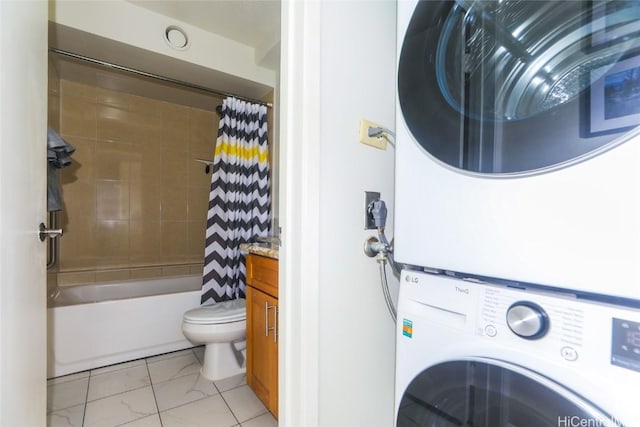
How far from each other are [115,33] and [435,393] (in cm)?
229

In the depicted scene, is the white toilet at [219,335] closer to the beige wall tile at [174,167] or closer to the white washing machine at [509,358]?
the white washing machine at [509,358]

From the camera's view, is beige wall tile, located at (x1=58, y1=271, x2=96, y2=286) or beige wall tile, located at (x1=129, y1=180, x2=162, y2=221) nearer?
beige wall tile, located at (x1=58, y1=271, x2=96, y2=286)

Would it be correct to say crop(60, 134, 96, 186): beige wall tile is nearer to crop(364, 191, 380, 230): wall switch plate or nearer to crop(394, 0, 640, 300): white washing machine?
crop(364, 191, 380, 230): wall switch plate

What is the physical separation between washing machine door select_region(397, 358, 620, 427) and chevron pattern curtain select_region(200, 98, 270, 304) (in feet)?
5.24

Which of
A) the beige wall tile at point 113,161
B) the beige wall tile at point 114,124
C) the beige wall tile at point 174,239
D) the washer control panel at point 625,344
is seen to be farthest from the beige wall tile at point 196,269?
the washer control panel at point 625,344

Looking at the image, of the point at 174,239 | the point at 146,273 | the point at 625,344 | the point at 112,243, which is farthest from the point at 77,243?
the point at 625,344

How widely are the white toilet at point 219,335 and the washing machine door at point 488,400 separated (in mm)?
1187

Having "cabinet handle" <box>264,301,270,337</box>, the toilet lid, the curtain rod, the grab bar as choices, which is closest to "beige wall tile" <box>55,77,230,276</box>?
the grab bar

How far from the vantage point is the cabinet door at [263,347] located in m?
1.29

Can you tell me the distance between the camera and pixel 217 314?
165 centimetres

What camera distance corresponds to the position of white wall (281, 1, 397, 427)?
2.59ft

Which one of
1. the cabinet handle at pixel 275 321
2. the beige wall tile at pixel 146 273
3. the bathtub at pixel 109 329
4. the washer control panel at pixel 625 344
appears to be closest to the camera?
the washer control panel at pixel 625 344

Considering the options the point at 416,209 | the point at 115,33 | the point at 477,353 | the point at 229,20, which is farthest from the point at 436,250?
the point at 115,33

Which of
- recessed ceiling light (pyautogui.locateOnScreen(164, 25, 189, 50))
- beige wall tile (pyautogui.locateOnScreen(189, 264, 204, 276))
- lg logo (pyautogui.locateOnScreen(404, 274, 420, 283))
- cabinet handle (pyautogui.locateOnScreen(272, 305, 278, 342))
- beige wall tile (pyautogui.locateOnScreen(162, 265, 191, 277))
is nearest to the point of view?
lg logo (pyautogui.locateOnScreen(404, 274, 420, 283))
